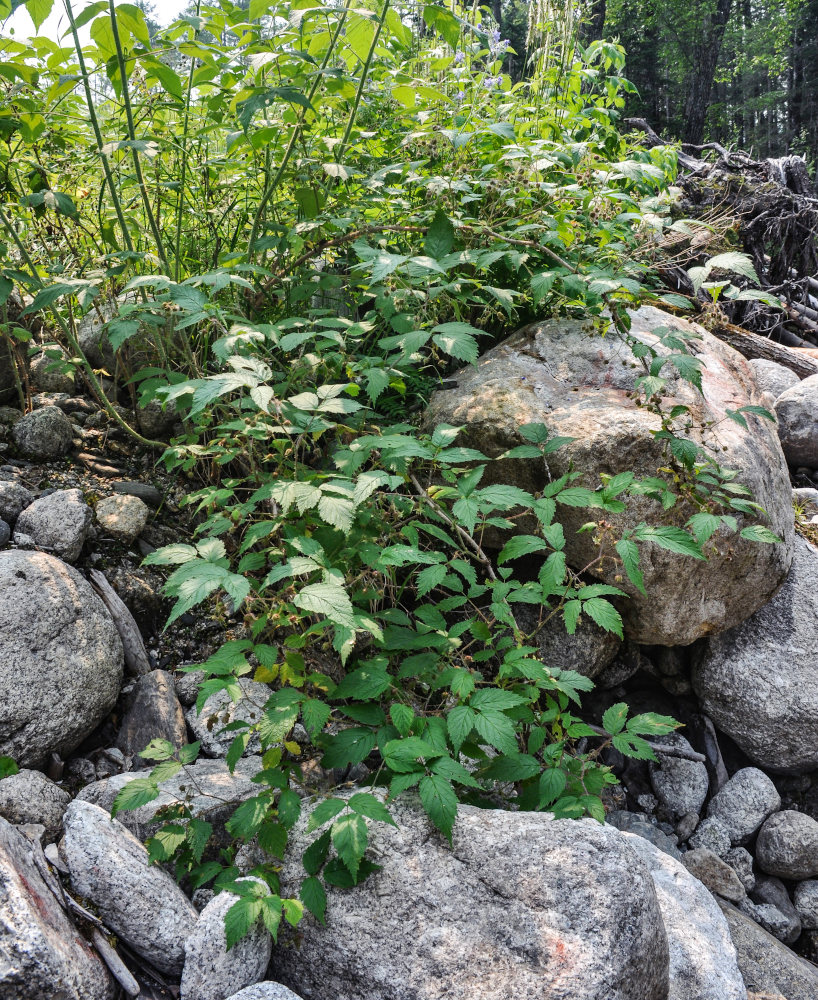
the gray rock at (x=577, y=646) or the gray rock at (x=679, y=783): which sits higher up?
the gray rock at (x=577, y=646)

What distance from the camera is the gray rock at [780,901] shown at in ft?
8.40

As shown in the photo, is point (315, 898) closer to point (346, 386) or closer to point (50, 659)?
point (50, 659)

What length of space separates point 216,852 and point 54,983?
0.56 m

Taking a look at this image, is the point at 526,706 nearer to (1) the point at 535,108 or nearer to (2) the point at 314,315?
(2) the point at 314,315

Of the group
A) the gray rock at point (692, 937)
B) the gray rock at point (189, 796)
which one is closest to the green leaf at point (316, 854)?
the gray rock at point (189, 796)

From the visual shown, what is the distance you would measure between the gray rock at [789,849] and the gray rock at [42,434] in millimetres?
A: 3338

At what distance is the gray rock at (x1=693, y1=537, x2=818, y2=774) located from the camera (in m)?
2.87

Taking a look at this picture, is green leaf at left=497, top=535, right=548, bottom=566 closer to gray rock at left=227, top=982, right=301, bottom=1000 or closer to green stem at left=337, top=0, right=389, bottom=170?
gray rock at left=227, top=982, right=301, bottom=1000

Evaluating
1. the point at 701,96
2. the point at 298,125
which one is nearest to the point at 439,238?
the point at 298,125

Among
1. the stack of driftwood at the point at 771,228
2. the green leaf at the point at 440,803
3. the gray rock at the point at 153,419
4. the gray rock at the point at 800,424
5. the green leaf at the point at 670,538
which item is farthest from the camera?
the stack of driftwood at the point at 771,228

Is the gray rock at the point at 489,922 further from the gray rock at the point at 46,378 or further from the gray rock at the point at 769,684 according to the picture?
the gray rock at the point at 46,378

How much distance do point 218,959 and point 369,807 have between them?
475mm

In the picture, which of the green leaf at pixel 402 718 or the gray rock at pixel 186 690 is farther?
the gray rock at pixel 186 690

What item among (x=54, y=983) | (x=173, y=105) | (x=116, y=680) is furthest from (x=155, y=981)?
(x=173, y=105)
